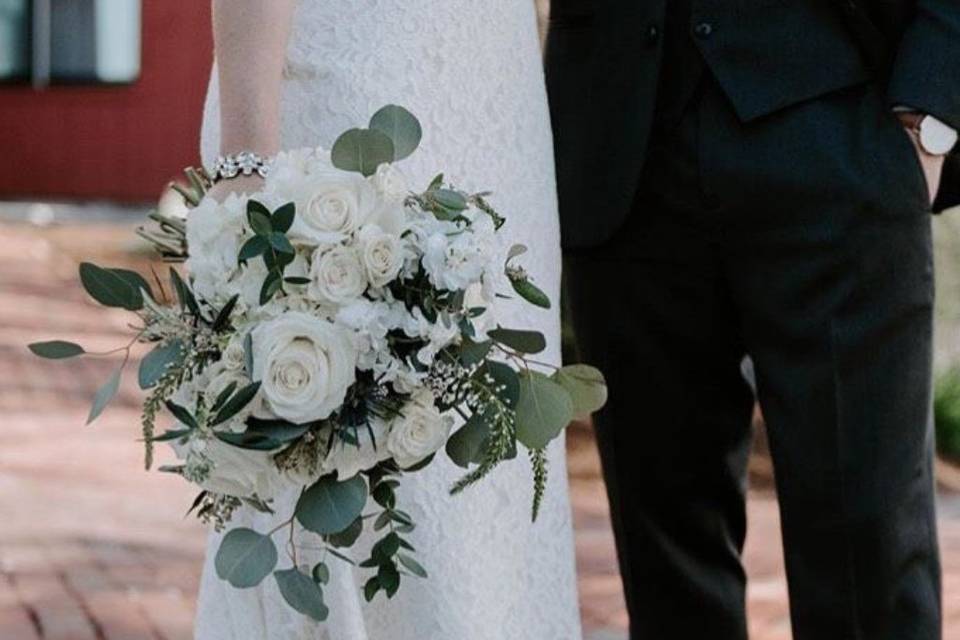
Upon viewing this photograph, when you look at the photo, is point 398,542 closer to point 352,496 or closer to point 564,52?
point 352,496

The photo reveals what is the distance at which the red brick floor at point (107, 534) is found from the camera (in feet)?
15.3

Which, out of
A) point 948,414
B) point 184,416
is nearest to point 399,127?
Answer: point 184,416

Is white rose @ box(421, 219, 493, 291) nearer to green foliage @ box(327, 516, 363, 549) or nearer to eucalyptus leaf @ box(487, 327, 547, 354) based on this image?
eucalyptus leaf @ box(487, 327, 547, 354)

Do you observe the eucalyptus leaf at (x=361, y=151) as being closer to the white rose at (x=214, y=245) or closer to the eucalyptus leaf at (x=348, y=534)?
the white rose at (x=214, y=245)

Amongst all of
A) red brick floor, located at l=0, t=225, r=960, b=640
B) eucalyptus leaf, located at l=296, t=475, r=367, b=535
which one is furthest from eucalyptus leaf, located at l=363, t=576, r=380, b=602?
red brick floor, located at l=0, t=225, r=960, b=640

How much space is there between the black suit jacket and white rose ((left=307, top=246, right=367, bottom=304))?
806 millimetres

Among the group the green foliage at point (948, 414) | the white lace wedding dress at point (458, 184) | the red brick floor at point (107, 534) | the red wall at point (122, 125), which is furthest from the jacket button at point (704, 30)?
the red wall at point (122, 125)

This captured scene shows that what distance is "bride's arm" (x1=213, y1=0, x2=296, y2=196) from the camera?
6.98 ft

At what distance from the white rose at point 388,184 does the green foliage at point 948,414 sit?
17.8ft

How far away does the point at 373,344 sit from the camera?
186cm

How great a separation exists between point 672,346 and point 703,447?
0.55ft

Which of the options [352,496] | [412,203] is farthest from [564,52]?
[352,496]

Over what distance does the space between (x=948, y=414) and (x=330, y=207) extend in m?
5.61

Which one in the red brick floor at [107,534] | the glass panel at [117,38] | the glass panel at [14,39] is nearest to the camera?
the red brick floor at [107,534]
